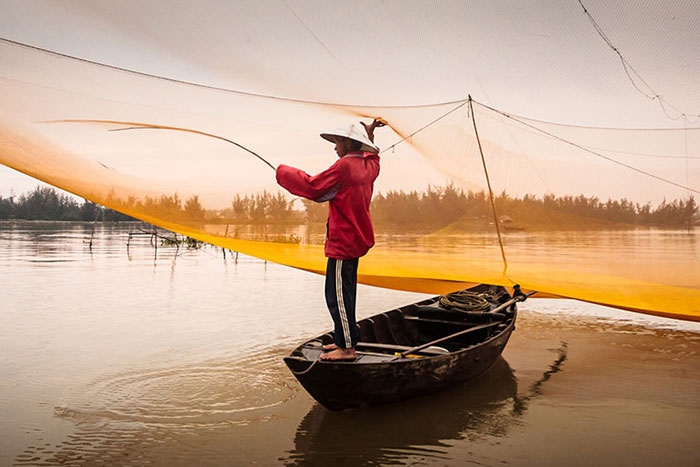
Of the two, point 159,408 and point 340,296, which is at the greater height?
point 340,296

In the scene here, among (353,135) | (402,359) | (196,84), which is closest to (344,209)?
(353,135)

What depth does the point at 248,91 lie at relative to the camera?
16.3 ft

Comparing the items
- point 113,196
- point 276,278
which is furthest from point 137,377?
point 276,278

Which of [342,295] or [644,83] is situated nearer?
[342,295]

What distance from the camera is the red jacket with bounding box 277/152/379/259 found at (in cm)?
379

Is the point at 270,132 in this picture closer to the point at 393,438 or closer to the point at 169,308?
the point at 393,438

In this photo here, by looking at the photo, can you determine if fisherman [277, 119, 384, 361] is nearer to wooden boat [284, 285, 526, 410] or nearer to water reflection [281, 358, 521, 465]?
wooden boat [284, 285, 526, 410]

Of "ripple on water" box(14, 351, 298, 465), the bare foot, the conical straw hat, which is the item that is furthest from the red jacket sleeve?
"ripple on water" box(14, 351, 298, 465)

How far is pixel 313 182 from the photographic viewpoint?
378 cm

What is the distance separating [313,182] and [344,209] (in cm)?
27

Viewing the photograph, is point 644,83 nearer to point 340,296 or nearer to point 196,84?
point 340,296

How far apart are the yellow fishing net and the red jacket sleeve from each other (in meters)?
1.33

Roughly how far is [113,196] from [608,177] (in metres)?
4.28

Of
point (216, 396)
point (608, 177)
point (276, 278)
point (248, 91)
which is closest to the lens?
point (216, 396)
